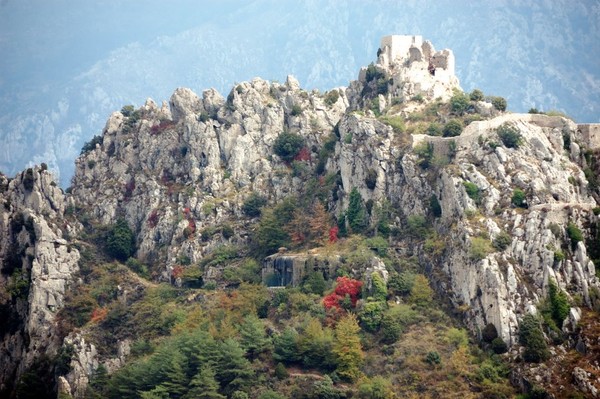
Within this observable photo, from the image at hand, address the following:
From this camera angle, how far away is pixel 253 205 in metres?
134

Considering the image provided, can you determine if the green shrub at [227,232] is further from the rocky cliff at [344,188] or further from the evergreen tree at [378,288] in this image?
the evergreen tree at [378,288]

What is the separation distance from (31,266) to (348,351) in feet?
134

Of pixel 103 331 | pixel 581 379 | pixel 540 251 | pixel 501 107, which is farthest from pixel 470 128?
pixel 103 331

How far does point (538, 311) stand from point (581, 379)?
7.94m

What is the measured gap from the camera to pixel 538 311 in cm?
10400

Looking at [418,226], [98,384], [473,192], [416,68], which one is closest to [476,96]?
[416,68]

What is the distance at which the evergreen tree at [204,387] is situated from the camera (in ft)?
349

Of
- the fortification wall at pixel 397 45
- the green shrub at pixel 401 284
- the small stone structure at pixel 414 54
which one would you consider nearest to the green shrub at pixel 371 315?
the green shrub at pixel 401 284

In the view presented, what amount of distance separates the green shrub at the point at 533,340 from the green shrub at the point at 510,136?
66.3 ft

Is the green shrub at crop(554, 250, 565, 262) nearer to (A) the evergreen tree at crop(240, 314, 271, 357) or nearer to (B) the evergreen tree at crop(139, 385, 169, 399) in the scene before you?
(A) the evergreen tree at crop(240, 314, 271, 357)

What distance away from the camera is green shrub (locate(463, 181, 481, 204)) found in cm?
11381

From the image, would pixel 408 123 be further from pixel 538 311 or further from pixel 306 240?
pixel 538 311

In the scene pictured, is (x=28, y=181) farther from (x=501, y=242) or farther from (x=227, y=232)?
(x=501, y=242)

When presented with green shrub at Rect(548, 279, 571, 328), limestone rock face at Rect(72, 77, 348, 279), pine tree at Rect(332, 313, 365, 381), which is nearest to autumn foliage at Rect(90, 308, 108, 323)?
limestone rock face at Rect(72, 77, 348, 279)
